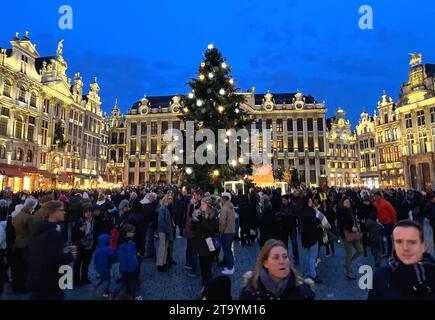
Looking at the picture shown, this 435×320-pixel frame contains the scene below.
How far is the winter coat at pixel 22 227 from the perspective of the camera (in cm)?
593

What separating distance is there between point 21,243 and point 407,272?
6.92 meters

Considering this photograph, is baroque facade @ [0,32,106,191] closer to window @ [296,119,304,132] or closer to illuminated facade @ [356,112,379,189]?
window @ [296,119,304,132]

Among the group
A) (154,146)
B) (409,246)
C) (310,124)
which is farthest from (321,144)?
(409,246)

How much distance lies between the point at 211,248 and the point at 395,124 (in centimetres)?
5219

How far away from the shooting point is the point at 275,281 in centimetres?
265

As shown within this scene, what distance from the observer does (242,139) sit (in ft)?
65.8

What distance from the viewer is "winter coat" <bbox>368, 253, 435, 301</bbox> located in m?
2.31

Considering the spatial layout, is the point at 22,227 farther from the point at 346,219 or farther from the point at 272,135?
the point at 272,135

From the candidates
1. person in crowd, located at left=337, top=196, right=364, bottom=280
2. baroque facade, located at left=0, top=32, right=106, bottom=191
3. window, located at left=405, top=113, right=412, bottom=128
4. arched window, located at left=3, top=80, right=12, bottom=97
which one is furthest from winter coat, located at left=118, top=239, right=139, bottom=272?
window, located at left=405, top=113, right=412, bottom=128

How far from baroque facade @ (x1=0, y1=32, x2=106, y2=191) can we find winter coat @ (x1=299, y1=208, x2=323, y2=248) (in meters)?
28.8

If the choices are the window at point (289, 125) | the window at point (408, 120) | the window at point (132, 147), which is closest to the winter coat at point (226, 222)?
the window at point (408, 120)

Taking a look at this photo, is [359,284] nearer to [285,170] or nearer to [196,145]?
[196,145]
